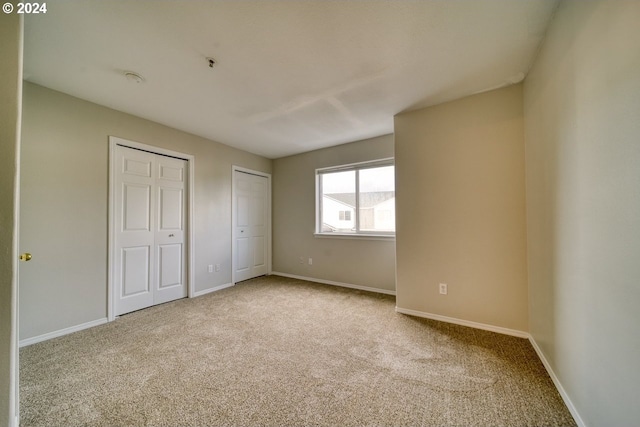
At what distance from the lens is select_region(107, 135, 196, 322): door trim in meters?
2.67

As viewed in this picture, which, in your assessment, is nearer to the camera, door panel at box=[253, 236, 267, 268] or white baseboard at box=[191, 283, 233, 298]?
white baseboard at box=[191, 283, 233, 298]

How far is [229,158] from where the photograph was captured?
4.07 m

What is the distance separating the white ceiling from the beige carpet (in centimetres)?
240

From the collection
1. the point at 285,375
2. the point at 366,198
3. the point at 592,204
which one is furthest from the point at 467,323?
the point at 366,198

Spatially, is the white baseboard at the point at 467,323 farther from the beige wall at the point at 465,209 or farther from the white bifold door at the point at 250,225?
the white bifold door at the point at 250,225

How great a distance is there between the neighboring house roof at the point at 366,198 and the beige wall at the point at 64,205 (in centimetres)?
290

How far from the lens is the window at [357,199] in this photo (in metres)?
3.69

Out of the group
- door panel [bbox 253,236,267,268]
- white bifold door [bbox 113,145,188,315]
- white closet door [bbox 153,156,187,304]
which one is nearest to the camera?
white bifold door [bbox 113,145,188,315]

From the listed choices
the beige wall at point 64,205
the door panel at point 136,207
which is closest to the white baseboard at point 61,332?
the beige wall at point 64,205

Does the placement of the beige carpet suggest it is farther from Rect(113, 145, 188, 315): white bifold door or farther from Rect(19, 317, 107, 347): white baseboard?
Rect(113, 145, 188, 315): white bifold door

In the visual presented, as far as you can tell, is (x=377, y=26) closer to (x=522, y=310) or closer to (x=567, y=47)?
(x=567, y=47)

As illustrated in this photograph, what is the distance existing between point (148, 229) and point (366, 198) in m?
3.14

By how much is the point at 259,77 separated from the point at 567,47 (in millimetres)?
2160

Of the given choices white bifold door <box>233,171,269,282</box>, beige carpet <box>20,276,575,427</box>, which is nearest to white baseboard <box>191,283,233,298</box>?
white bifold door <box>233,171,269,282</box>
